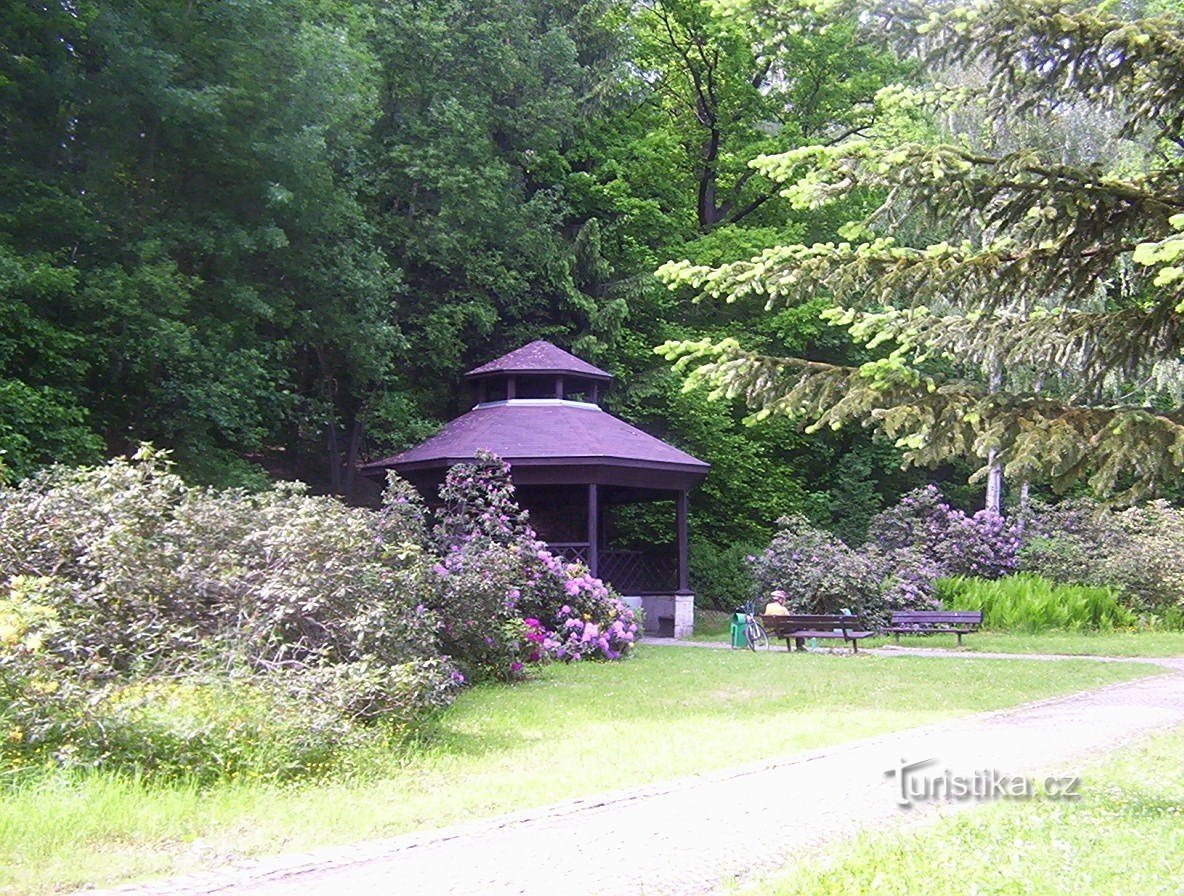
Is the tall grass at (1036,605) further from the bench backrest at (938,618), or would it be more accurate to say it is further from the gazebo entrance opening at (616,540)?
the gazebo entrance opening at (616,540)

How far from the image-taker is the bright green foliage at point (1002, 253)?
22.0ft

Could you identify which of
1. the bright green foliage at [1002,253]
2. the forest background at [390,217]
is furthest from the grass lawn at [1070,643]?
the bright green foliage at [1002,253]

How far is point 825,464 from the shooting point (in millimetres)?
34781

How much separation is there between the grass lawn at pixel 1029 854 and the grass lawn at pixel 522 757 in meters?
2.17

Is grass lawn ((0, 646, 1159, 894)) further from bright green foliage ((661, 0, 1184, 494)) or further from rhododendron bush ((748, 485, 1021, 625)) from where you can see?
rhododendron bush ((748, 485, 1021, 625))

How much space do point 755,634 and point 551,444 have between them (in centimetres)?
519

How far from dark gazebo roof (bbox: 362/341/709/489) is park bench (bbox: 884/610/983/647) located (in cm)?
473

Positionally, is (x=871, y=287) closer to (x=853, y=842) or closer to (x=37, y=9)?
(x=853, y=842)

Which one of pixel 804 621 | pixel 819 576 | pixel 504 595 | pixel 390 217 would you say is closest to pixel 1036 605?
pixel 819 576

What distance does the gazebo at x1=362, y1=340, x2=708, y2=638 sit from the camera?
21.1 meters

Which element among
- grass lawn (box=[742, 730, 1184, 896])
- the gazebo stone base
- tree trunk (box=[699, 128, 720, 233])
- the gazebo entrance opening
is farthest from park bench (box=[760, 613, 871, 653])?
tree trunk (box=[699, 128, 720, 233])

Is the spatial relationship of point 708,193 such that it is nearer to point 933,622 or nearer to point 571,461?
point 571,461

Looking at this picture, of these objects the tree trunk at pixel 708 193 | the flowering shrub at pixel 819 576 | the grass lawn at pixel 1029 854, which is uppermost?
the tree trunk at pixel 708 193

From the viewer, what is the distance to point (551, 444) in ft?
69.9
